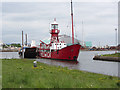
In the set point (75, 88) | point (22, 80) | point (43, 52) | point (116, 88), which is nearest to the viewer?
point (75, 88)

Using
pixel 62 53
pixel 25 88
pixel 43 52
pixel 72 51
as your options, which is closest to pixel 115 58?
pixel 72 51

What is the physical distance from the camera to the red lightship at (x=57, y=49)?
2068 inches

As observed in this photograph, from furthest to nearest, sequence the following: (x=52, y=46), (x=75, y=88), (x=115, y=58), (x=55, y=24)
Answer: (x=55, y=24), (x=52, y=46), (x=115, y=58), (x=75, y=88)

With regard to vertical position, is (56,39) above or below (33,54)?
above

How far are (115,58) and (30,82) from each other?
123 ft

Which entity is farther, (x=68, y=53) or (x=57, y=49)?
(x=57, y=49)

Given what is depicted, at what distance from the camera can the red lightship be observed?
52534 mm

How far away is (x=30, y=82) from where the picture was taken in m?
11.0

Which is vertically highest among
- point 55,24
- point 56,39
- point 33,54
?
point 55,24

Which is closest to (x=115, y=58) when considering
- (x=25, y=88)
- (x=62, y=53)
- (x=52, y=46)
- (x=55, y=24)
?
(x=62, y=53)

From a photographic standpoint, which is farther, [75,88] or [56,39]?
[56,39]

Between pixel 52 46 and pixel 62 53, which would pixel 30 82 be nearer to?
pixel 62 53

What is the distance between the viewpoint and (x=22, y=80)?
1159 centimetres

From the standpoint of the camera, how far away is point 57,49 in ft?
186
